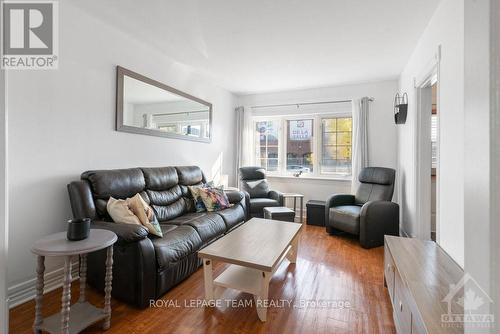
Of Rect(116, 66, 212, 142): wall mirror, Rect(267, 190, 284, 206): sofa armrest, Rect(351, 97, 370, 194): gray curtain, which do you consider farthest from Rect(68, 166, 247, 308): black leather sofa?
Rect(351, 97, 370, 194): gray curtain

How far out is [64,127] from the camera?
6.88ft

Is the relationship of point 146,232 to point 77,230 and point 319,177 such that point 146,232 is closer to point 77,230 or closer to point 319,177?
point 77,230

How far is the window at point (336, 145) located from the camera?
4387 mm

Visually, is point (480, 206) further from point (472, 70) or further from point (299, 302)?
point (299, 302)

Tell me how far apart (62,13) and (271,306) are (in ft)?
9.96

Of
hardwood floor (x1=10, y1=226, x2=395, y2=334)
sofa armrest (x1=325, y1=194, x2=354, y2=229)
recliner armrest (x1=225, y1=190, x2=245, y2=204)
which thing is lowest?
hardwood floor (x1=10, y1=226, x2=395, y2=334)

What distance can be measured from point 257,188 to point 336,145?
1.73 metres

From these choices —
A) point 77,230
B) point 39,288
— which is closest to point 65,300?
point 39,288

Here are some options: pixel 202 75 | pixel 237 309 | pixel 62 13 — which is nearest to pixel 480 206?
pixel 237 309

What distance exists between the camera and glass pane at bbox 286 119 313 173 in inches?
184

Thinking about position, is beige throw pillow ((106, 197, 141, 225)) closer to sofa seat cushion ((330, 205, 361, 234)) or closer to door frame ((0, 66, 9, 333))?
door frame ((0, 66, 9, 333))

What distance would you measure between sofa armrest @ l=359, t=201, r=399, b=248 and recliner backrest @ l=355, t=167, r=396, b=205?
330mm

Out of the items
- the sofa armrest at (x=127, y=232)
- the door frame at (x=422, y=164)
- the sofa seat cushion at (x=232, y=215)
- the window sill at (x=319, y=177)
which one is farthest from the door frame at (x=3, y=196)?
the window sill at (x=319, y=177)

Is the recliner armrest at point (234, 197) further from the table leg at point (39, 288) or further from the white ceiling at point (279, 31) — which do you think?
the table leg at point (39, 288)
